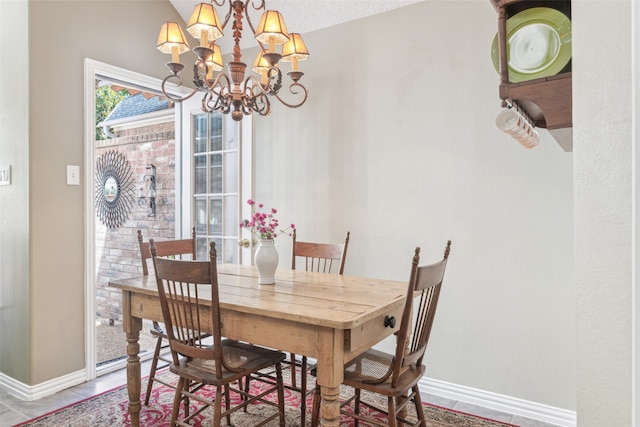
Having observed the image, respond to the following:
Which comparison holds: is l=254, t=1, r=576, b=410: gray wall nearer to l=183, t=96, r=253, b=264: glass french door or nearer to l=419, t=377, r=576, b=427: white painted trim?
l=419, t=377, r=576, b=427: white painted trim

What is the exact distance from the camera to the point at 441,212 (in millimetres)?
2709

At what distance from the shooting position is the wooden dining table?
1.59m

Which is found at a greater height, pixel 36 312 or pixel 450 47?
pixel 450 47

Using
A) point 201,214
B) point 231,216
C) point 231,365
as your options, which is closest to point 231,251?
point 231,216

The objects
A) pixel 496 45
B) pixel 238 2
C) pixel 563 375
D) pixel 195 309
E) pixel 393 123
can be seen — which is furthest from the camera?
pixel 393 123

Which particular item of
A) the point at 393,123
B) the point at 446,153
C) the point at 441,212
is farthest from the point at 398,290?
the point at 393,123

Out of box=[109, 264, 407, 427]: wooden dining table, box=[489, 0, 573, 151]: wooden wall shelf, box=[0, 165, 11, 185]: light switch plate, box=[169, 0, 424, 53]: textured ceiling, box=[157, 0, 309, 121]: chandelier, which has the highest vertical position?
box=[169, 0, 424, 53]: textured ceiling

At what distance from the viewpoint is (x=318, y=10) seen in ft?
10.2

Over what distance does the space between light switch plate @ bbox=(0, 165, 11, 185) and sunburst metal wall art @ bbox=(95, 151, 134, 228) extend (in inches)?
80.0

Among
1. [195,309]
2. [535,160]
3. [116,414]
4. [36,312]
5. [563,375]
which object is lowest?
[116,414]

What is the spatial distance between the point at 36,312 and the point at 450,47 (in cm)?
308

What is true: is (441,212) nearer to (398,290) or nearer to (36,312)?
(398,290)

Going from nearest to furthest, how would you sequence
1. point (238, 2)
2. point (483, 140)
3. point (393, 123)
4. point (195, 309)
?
point (195, 309)
point (238, 2)
point (483, 140)
point (393, 123)

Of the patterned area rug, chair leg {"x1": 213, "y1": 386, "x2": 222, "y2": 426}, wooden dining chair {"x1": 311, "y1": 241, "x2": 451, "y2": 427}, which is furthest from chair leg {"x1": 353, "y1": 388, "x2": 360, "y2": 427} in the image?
chair leg {"x1": 213, "y1": 386, "x2": 222, "y2": 426}
